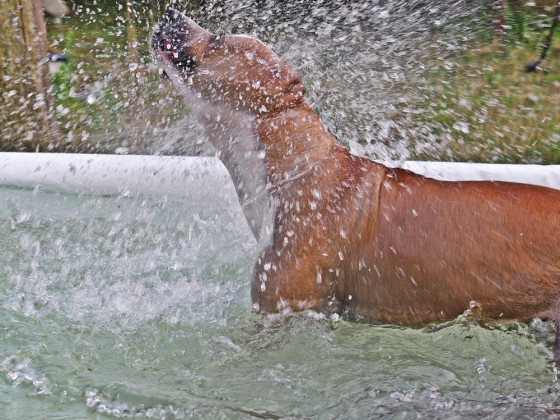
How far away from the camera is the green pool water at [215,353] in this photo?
7.85 feet

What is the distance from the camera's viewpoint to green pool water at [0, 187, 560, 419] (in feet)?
7.85

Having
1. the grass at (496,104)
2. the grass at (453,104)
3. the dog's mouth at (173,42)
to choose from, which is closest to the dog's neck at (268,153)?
the dog's mouth at (173,42)

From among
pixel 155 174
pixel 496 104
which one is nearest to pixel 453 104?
pixel 496 104

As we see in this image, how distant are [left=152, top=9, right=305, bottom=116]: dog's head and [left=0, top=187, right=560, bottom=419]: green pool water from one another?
710 millimetres

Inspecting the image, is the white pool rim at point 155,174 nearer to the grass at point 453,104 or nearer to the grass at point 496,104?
the grass at point 453,104

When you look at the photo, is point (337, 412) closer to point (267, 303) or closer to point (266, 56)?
point (267, 303)

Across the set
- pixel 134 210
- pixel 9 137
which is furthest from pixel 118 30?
pixel 134 210

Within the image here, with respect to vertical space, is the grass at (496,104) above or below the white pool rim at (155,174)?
below

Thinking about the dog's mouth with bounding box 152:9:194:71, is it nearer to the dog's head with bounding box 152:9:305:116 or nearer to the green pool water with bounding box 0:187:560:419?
the dog's head with bounding box 152:9:305:116

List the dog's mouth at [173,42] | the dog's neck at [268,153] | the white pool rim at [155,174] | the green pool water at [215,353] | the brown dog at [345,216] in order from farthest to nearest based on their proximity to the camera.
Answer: the white pool rim at [155,174]
the dog's mouth at [173,42]
the dog's neck at [268,153]
the brown dog at [345,216]
the green pool water at [215,353]

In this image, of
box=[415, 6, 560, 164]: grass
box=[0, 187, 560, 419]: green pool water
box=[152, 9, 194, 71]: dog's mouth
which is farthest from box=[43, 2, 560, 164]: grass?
box=[152, 9, 194, 71]: dog's mouth

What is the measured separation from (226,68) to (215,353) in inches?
42.4

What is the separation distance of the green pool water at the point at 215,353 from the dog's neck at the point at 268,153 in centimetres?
41

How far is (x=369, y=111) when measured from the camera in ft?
19.8
